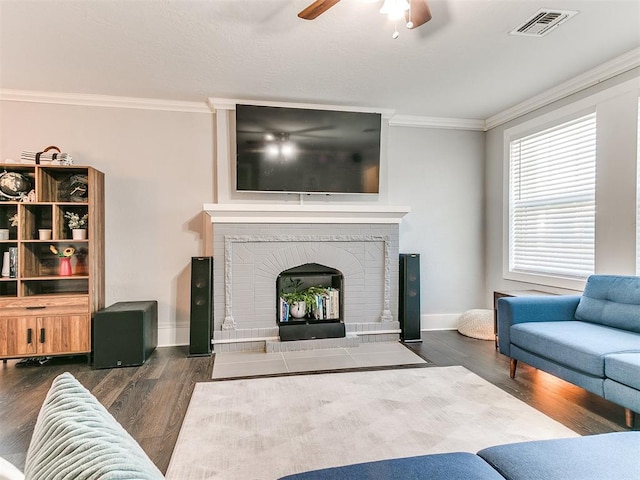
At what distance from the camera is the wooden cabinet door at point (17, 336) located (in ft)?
10.8

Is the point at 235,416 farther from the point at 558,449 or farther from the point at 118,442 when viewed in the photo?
the point at 118,442

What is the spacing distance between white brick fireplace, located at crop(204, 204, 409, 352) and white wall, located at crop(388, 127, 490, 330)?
1.76 feet

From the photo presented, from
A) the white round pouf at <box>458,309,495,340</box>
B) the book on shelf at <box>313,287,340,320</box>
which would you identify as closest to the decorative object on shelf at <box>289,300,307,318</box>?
the book on shelf at <box>313,287,340,320</box>

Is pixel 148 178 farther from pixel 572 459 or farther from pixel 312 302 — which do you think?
pixel 572 459

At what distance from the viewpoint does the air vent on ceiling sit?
7.93 feet

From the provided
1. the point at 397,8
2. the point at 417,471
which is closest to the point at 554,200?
the point at 397,8

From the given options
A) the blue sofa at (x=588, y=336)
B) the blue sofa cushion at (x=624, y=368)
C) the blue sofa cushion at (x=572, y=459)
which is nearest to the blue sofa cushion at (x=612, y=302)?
the blue sofa at (x=588, y=336)

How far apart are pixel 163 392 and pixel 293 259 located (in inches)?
71.6

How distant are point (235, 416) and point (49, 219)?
2.91 m

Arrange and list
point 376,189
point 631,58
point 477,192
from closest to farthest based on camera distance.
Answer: point 631,58, point 376,189, point 477,192

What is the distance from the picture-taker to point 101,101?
12.6 feet

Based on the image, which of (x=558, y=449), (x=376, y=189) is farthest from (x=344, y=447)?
(x=376, y=189)

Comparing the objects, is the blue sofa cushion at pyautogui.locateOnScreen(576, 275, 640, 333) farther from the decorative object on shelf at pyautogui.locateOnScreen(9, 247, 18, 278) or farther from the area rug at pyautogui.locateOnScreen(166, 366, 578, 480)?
the decorative object on shelf at pyautogui.locateOnScreen(9, 247, 18, 278)

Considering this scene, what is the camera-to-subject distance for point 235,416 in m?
2.42
